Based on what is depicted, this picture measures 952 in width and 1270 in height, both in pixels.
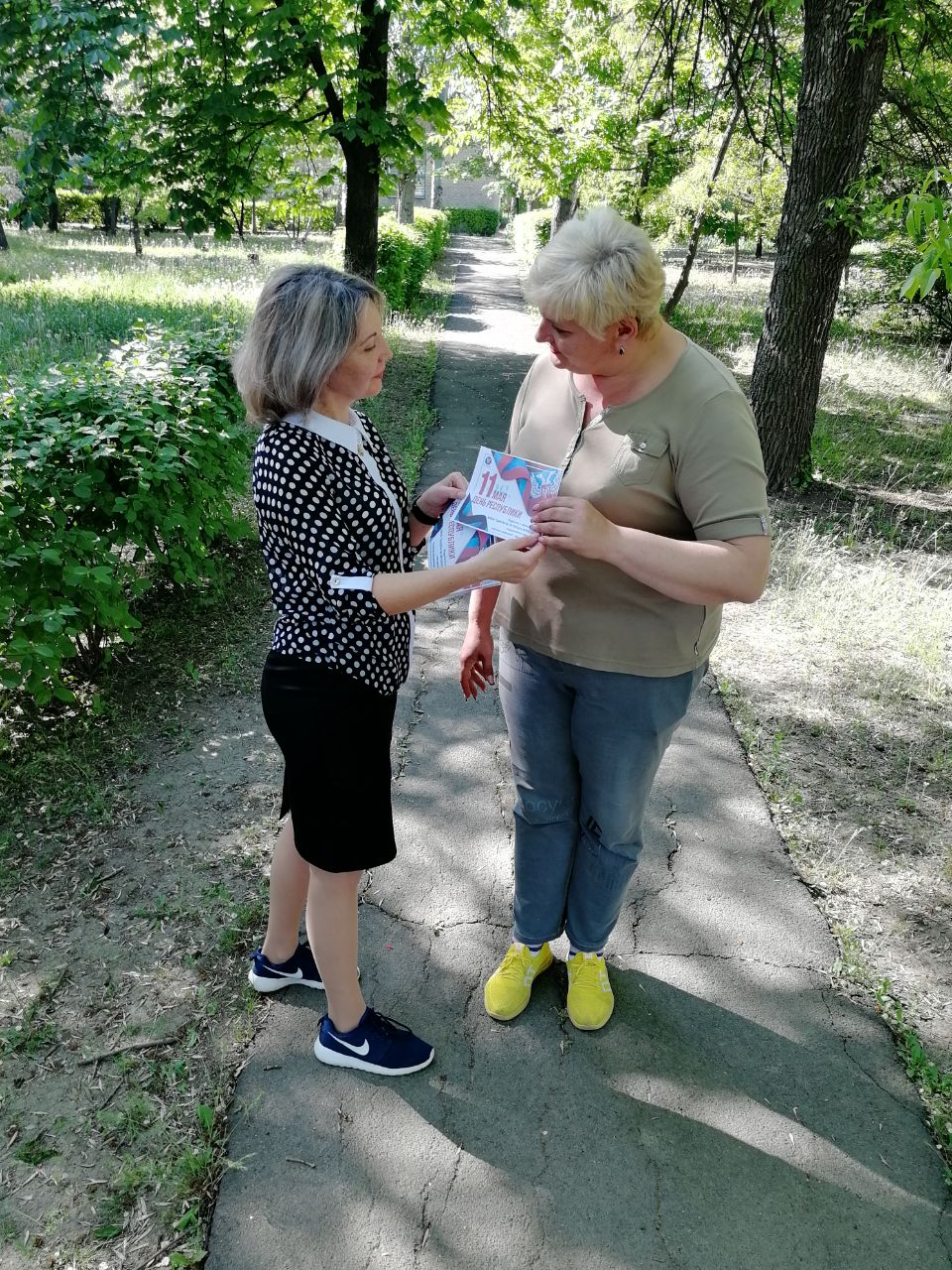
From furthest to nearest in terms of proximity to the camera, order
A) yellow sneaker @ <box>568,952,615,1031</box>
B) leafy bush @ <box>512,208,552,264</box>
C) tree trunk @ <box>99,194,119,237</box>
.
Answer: tree trunk @ <box>99,194,119,237</box> → leafy bush @ <box>512,208,552,264</box> → yellow sneaker @ <box>568,952,615,1031</box>

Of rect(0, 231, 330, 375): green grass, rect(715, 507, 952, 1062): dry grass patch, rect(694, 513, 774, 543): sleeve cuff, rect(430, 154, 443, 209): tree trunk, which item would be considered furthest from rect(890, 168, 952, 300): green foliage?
rect(430, 154, 443, 209): tree trunk

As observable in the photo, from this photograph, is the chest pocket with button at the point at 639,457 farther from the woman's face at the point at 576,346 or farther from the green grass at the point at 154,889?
the green grass at the point at 154,889

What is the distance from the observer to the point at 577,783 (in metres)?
2.35

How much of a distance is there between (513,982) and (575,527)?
58.1 inches

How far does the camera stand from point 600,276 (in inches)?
66.9

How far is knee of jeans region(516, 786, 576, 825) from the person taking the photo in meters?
2.36

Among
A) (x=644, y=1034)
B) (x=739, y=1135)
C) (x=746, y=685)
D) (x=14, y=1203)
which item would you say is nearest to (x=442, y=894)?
(x=644, y=1034)

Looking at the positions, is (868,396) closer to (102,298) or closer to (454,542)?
(102,298)

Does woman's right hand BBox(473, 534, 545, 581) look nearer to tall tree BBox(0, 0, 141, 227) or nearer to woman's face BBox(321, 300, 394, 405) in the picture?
woman's face BBox(321, 300, 394, 405)

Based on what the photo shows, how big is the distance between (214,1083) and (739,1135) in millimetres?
1359

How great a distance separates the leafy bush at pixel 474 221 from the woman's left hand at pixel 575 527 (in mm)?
55614

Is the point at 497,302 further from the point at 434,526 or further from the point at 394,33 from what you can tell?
the point at 434,526

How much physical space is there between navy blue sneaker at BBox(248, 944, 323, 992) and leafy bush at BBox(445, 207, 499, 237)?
55.5 m

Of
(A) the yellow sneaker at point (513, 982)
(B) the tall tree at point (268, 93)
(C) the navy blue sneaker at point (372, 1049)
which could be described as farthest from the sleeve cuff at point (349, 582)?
(B) the tall tree at point (268, 93)
